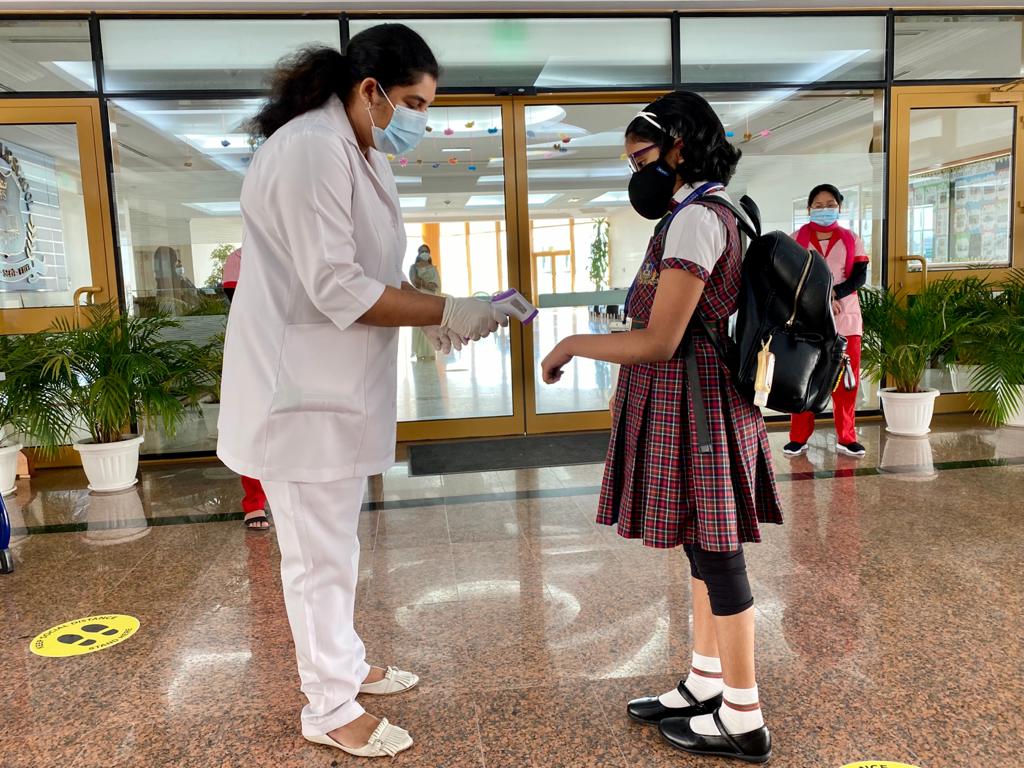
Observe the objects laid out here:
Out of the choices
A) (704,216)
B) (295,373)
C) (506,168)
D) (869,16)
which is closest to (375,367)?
(295,373)

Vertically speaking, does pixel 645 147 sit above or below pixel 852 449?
above

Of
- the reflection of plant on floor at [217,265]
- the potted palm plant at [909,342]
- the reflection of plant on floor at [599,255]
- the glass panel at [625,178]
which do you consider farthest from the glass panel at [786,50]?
the reflection of plant on floor at [217,265]

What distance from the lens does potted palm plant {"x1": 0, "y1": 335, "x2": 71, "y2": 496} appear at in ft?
12.2

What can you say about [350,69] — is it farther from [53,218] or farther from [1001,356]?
[1001,356]

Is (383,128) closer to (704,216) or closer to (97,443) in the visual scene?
(704,216)

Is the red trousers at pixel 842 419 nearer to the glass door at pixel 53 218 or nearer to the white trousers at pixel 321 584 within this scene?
the white trousers at pixel 321 584

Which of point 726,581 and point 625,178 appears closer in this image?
point 726,581

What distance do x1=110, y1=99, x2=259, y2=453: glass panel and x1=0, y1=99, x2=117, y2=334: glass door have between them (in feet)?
0.42

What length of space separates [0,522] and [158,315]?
74.2 inches

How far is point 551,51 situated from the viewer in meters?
4.89

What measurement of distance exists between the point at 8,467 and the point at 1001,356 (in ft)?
17.7

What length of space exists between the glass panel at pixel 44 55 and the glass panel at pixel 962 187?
5.17 metres

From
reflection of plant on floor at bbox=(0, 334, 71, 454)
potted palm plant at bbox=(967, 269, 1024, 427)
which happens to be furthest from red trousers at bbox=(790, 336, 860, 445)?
reflection of plant on floor at bbox=(0, 334, 71, 454)

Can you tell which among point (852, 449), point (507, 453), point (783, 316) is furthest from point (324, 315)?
point (852, 449)
